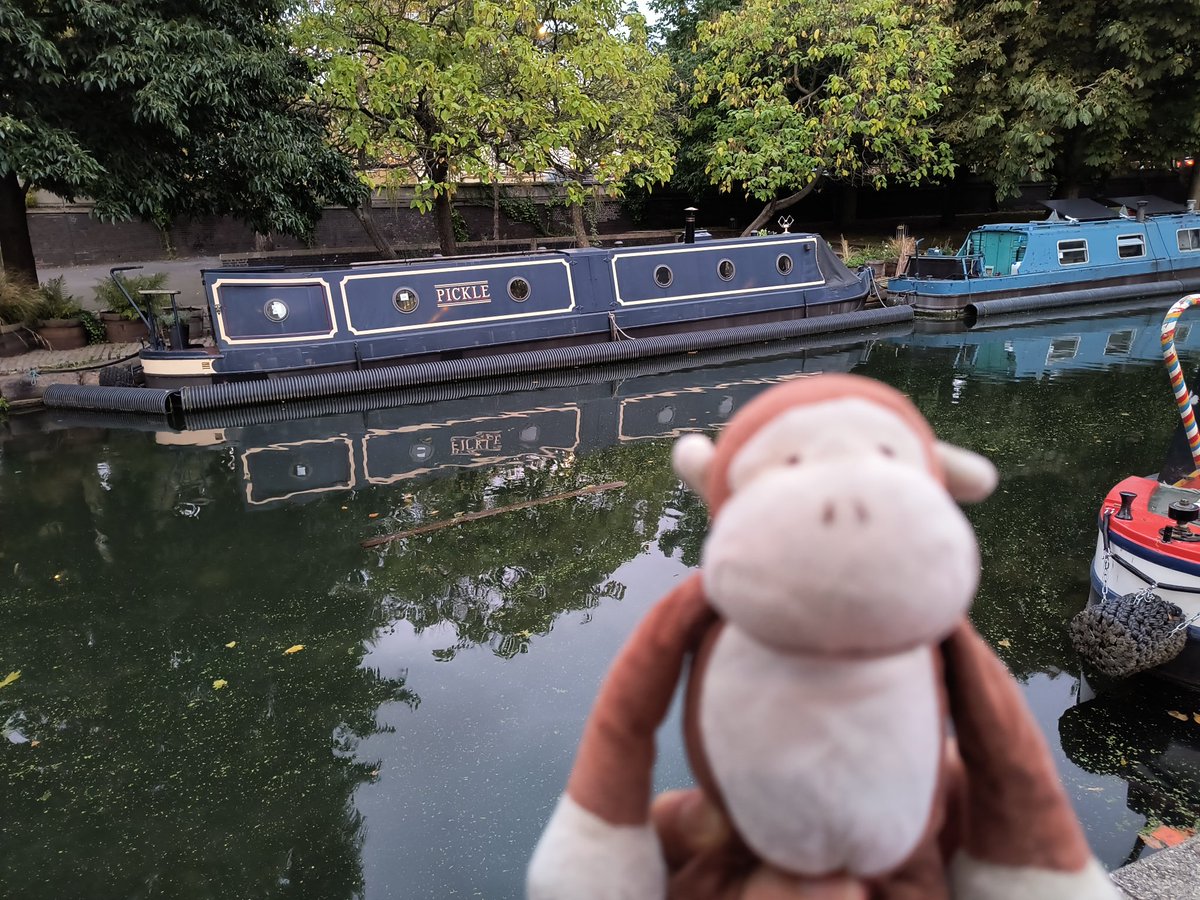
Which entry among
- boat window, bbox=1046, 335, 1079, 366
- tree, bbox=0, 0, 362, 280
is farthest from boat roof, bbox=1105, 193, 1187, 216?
tree, bbox=0, 0, 362, 280

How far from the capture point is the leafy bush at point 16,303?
1038 cm

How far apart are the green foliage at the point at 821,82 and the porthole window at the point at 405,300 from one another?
7031 mm

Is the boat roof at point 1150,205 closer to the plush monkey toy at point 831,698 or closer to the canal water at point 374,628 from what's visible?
the canal water at point 374,628

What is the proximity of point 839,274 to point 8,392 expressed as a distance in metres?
10.9

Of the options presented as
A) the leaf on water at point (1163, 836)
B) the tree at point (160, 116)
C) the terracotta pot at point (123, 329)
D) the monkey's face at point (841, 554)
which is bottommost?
the leaf on water at point (1163, 836)

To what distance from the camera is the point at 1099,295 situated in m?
13.8

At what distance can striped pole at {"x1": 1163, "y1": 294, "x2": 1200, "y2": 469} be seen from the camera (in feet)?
12.7

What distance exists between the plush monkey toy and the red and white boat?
9.71ft

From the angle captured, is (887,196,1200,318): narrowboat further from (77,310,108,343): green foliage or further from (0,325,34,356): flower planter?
(0,325,34,356): flower planter

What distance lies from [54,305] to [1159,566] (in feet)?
40.1

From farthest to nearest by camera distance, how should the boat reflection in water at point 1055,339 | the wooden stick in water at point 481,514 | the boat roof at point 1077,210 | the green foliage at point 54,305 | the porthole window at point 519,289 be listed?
the boat roof at point 1077,210
the green foliage at point 54,305
the boat reflection in water at point 1055,339
the porthole window at point 519,289
the wooden stick in water at point 481,514

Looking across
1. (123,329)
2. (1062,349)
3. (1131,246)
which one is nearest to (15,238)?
(123,329)

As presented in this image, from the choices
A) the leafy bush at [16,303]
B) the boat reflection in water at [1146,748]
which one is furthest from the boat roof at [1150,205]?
the leafy bush at [16,303]

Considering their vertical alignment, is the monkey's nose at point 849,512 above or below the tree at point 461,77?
below
